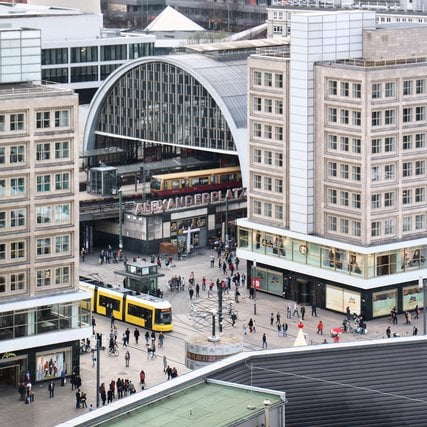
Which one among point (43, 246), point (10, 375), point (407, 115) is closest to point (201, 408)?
point (10, 375)

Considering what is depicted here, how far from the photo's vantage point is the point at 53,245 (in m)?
119

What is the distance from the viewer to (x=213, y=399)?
82188 mm

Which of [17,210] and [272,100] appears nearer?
[17,210]

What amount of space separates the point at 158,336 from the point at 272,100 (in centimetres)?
2404

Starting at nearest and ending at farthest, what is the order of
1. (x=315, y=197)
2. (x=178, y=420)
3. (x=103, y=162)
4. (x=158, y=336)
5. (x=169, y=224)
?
1. (x=178, y=420)
2. (x=158, y=336)
3. (x=315, y=197)
4. (x=169, y=224)
5. (x=103, y=162)

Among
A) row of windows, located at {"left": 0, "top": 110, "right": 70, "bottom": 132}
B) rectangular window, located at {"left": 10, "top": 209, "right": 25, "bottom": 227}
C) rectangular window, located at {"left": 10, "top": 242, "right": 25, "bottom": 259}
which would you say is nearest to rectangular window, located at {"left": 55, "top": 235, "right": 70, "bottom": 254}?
rectangular window, located at {"left": 10, "top": 242, "right": 25, "bottom": 259}

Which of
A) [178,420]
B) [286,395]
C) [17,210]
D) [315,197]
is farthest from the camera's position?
[315,197]

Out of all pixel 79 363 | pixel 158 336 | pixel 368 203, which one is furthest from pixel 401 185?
pixel 79 363

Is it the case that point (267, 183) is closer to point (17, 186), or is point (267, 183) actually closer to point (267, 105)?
point (267, 105)

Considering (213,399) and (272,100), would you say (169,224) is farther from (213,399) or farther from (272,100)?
(213,399)

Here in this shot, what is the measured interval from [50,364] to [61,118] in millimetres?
17184

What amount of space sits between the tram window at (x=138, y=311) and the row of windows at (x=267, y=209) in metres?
17.2

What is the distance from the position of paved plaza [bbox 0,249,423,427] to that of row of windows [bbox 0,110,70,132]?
57.6 feet

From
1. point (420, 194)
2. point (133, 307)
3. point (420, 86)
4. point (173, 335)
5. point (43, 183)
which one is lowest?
point (173, 335)
